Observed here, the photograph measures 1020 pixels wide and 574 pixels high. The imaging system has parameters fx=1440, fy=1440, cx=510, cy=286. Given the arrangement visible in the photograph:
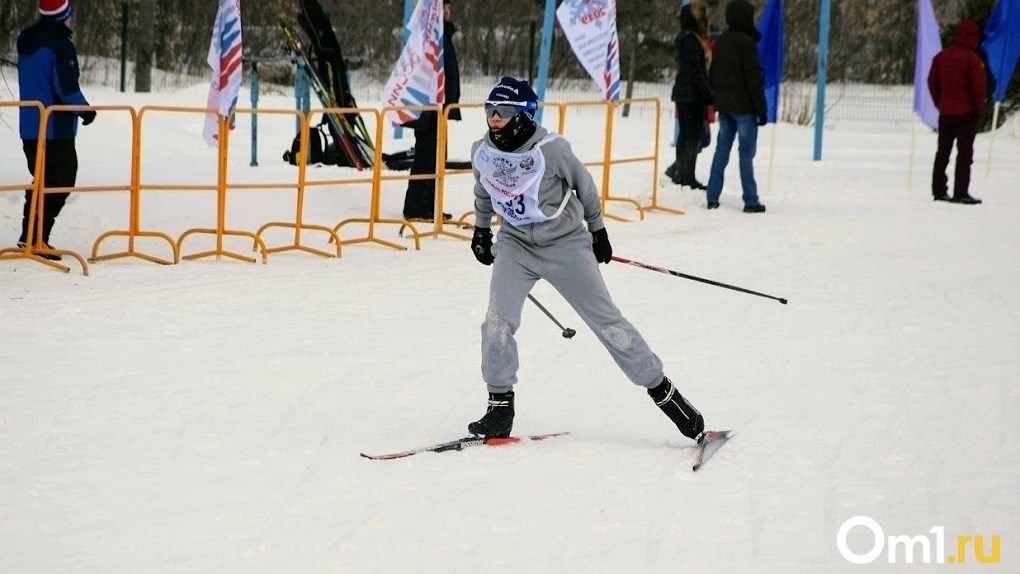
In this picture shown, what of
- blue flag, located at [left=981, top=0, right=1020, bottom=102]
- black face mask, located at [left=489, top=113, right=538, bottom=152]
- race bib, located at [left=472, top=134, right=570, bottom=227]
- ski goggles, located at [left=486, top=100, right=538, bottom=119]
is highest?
blue flag, located at [left=981, top=0, right=1020, bottom=102]

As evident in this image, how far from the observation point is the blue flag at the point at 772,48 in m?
16.8

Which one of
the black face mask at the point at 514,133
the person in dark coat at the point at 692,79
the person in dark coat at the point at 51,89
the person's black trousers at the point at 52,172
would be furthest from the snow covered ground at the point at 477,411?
the person in dark coat at the point at 692,79

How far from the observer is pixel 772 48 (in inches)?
669

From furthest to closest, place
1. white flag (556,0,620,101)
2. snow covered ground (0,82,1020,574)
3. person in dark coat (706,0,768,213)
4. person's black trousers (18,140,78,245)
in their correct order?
1. white flag (556,0,620,101)
2. person in dark coat (706,0,768,213)
3. person's black trousers (18,140,78,245)
4. snow covered ground (0,82,1020,574)

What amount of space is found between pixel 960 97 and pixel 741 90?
9.03 feet

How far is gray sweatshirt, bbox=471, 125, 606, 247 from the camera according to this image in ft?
19.7

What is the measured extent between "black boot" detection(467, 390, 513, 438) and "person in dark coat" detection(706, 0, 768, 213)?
8.76 meters

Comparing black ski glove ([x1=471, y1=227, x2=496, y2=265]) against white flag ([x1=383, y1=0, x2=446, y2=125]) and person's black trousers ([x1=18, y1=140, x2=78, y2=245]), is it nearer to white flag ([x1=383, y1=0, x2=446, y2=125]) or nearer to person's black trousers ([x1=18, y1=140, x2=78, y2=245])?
person's black trousers ([x1=18, y1=140, x2=78, y2=245])

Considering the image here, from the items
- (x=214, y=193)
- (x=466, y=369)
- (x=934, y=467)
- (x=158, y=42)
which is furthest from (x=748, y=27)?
(x=158, y=42)

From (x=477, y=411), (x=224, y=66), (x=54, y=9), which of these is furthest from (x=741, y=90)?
(x=477, y=411)

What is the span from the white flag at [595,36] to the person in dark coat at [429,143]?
6.74 ft

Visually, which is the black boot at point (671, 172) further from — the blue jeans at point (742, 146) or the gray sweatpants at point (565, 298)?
the gray sweatpants at point (565, 298)

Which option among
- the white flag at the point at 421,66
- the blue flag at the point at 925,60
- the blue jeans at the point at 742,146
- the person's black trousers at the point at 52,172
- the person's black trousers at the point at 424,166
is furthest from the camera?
the blue flag at the point at 925,60

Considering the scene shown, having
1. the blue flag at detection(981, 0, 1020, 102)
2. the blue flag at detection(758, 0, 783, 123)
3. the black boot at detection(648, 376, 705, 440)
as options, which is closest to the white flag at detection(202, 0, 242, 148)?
the black boot at detection(648, 376, 705, 440)
